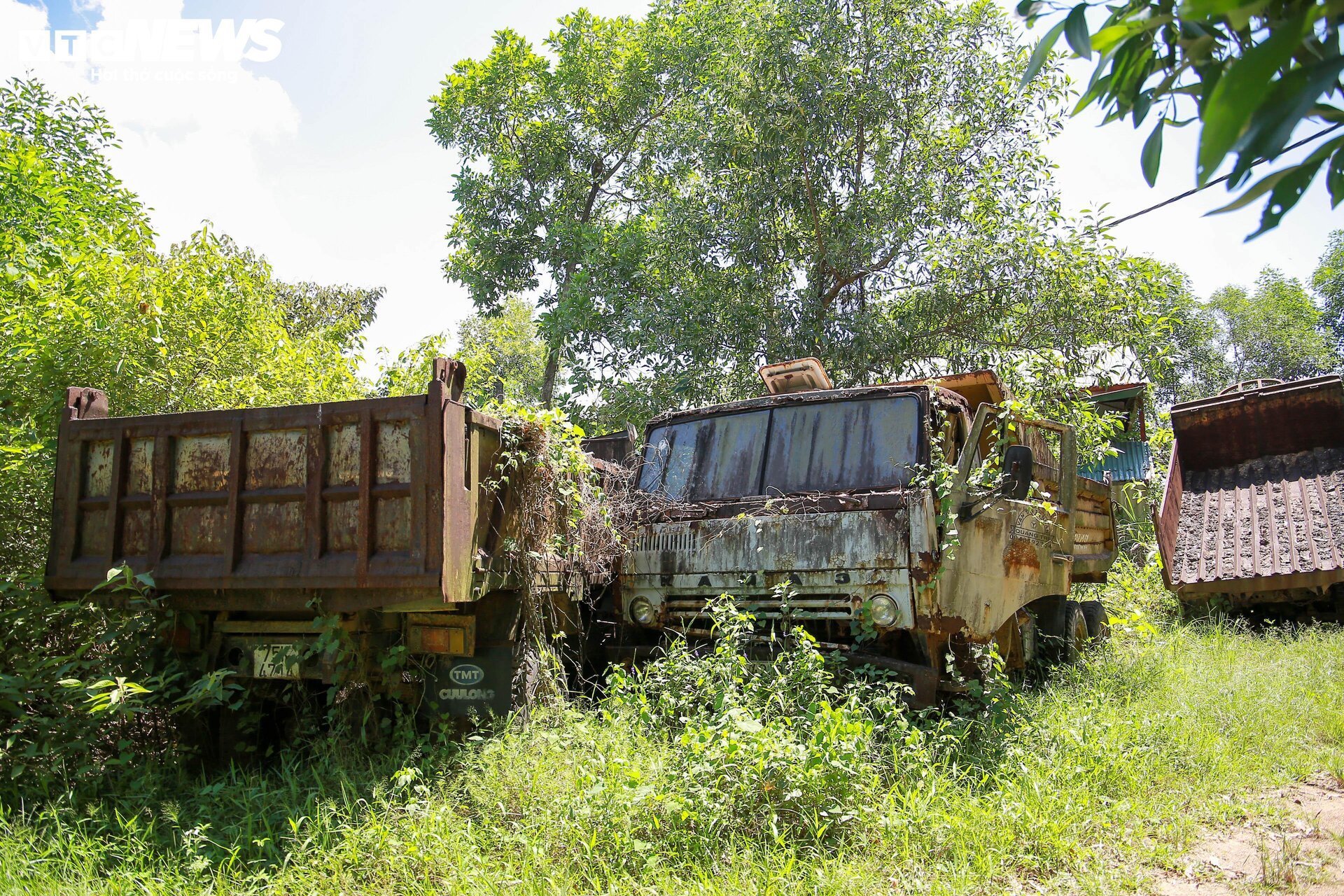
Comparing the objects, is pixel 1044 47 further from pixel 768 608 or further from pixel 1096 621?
pixel 1096 621

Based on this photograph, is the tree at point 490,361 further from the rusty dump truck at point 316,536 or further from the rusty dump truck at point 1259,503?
the rusty dump truck at point 1259,503

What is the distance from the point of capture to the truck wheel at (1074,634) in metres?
7.80

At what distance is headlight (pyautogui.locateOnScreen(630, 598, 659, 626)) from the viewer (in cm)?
589

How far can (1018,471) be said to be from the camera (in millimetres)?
5414

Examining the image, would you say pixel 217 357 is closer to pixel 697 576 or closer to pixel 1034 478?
pixel 697 576

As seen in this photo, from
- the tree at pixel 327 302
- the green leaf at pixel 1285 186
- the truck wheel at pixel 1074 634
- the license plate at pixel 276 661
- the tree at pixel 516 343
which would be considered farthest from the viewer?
the tree at pixel 516 343

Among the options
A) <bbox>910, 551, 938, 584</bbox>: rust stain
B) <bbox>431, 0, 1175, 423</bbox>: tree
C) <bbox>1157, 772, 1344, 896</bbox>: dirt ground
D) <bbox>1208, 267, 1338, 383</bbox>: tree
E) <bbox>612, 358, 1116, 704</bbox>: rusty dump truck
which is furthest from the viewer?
<bbox>1208, 267, 1338, 383</bbox>: tree

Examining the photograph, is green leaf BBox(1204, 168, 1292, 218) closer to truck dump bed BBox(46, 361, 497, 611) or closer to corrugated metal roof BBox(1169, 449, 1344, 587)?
truck dump bed BBox(46, 361, 497, 611)

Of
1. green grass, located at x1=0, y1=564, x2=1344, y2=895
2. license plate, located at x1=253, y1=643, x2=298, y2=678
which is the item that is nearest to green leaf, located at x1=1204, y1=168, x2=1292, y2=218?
green grass, located at x1=0, y1=564, x2=1344, y2=895

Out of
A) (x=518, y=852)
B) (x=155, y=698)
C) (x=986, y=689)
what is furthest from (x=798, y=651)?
(x=155, y=698)

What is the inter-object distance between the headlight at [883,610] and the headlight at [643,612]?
142cm

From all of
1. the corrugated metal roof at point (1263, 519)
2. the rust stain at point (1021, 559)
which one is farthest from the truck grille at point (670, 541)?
the corrugated metal roof at point (1263, 519)

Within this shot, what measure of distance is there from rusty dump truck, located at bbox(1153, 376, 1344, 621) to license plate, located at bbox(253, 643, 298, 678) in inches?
318

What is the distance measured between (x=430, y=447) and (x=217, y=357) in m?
3.28
